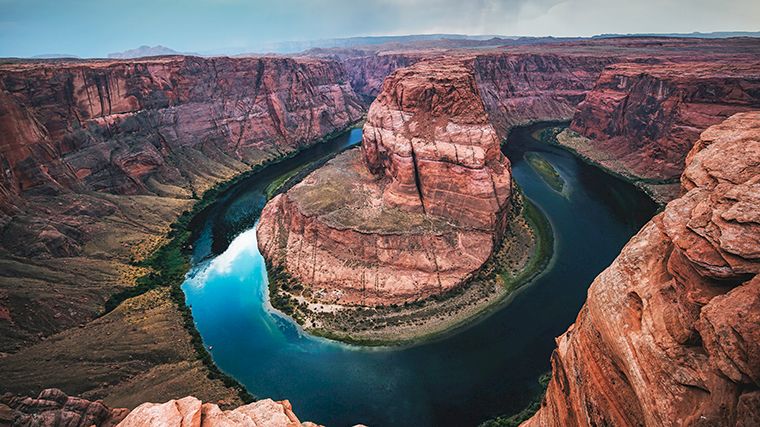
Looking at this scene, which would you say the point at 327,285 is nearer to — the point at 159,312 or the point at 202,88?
the point at 159,312

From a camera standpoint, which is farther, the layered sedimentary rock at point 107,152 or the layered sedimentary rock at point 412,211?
the layered sedimentary rock at point 412,211

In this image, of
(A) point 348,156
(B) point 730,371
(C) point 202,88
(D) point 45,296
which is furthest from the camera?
(C) point 202,88

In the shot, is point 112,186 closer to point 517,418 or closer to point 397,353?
point 397,353

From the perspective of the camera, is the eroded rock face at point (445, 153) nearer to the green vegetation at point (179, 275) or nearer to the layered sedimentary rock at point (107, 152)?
the green vegetation at point (179, 275)

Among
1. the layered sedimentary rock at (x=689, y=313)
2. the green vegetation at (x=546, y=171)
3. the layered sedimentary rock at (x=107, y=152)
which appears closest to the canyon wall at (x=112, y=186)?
the layered sedimentary rock at (x=107, y=152)

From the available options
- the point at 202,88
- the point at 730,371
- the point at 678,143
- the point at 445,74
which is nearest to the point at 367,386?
the point at 730,371

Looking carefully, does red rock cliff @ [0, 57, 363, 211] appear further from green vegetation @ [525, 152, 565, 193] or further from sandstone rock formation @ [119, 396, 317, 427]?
green vegetation @ [525, 152, 565, 193]

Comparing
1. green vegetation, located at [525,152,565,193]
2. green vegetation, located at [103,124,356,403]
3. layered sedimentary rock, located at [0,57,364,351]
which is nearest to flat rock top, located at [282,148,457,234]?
green vegetation, located at [103,124,356,403]
